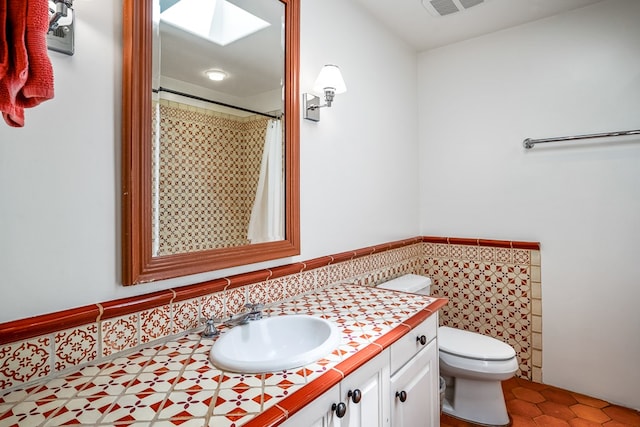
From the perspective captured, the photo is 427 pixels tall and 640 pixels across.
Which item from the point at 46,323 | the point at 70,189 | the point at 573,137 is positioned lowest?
the point at 46,323

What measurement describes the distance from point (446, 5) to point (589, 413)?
8.20 ft

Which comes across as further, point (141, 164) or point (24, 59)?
point (141, 164)

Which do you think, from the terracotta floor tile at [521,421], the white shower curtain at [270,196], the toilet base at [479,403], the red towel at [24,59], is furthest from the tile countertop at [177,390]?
the terracotta floor tile at [521,421]

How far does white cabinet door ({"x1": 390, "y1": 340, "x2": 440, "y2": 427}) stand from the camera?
46.8 inches

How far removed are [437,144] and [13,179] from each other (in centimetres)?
251

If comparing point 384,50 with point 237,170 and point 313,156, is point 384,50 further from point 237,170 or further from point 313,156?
point 237,170

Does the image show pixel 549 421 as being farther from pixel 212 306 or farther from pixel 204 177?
pixel 204 177

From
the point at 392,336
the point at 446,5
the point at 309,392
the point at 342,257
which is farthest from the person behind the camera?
the point at 446,5

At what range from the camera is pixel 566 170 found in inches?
83.7

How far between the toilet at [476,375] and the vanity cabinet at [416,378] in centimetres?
39

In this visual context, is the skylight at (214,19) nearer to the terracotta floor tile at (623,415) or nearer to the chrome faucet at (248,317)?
the chrome faucet at (248,317)

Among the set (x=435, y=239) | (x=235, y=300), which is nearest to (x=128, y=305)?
(x=235, y=300)

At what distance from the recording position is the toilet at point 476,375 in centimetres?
178

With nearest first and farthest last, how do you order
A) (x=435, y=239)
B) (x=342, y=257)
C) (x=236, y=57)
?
(x=236, y=57), (x=342, y=257), (x=435, y=239)
